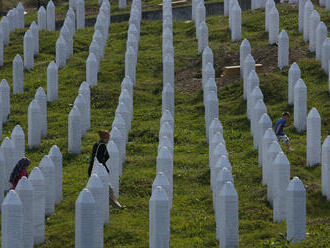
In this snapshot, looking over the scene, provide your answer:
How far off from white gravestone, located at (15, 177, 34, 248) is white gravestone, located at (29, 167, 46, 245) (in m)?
0.60

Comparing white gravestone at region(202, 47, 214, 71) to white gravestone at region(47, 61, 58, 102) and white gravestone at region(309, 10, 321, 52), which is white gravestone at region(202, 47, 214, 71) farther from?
white gravestone at region(47, 61, 58, 102)

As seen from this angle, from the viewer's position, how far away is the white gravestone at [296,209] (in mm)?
16859

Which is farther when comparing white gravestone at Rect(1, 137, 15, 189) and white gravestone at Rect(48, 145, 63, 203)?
white gravestone at Rect(1, 137, 15, 189)

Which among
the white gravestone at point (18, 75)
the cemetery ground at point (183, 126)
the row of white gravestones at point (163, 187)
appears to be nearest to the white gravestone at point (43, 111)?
the cemetery ground at point (183, 126)

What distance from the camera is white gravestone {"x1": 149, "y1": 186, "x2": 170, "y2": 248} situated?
16500 millimetres

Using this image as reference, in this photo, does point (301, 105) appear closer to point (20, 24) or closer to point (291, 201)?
point (291, 201)

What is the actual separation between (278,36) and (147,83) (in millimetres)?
3497

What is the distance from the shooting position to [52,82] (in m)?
27.2

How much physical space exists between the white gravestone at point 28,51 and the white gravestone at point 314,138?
10894 mm

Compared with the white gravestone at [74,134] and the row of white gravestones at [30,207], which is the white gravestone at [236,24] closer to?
the white gravestone at [74,134]

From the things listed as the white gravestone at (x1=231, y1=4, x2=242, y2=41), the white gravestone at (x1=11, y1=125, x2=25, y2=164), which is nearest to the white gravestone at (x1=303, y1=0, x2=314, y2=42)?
the white gravestone at (x1=231, y1=4, x2=242, y2=41)

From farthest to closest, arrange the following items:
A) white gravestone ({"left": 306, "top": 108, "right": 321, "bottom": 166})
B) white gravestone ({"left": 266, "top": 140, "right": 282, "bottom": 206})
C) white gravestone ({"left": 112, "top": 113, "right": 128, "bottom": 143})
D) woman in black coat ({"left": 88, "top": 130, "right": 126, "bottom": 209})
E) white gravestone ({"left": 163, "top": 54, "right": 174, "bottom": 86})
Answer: white gravestone ({"left": 163, "top": 54, "right": 174, "bottom": 86}) → white gravestone ({"left": 112, "top": 113, "right": 128, "bottom": 143}) → white gravestone ({"left": 306, "top": 108, "right": 321, "bottom": 166}) → woman in black coat ({"left": 88, "top": 130, "right": 126, "bottom": 209}) → white gravestone ({"left": 266, "top": 140, "right": 282, "bottom": 206})

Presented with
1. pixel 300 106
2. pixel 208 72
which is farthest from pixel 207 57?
pixel 300 106

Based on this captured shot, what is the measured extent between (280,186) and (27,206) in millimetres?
4076
